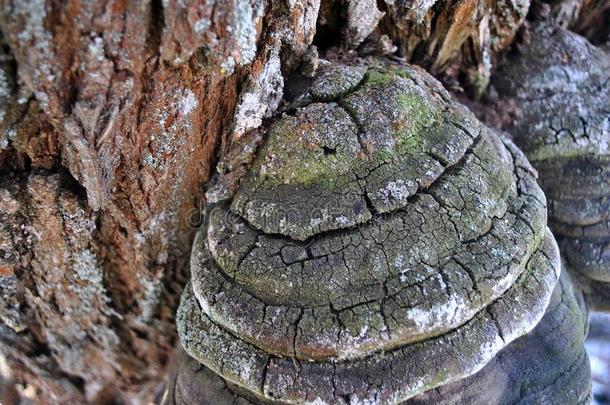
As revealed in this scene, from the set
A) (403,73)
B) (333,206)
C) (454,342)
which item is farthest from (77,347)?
(403,73)

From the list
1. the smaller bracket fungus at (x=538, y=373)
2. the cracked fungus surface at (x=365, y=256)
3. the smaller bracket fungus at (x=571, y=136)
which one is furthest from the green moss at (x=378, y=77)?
the smaller bracket fungus at (x=538, y=373)

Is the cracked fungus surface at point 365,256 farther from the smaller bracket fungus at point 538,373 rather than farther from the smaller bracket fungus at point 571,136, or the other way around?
the smaller bracket fungus at point 571,136

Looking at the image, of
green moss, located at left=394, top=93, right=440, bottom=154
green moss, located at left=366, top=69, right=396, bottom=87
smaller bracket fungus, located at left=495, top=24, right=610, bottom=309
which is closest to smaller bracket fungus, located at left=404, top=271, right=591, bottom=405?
smaller bracket fungus, located at left=495, top=24, right=610, bottom=309

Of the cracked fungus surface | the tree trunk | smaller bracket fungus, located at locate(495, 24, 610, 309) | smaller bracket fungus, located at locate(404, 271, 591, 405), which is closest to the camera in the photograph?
the tree trunk

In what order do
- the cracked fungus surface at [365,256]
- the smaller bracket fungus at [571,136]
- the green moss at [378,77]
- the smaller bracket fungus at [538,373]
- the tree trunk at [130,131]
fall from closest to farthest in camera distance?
the tree trunk at [130,131]
the cracked fungus surface at [365,256]
the smaller bracket fungus at [538,373]
the green moss at [378,77]
the smaller bracket fungus at [571,136]

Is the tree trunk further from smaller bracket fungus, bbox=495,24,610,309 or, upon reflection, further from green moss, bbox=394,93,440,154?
green moss, bbox=394,93,440,154

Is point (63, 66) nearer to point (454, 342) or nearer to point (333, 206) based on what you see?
point (333, 206)
